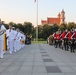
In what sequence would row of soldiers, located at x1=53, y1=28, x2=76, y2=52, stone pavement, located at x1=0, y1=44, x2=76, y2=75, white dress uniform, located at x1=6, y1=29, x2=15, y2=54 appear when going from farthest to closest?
row of soldiers, located at x1=53, y1=28, x2=76, y2=52 < white dress uniform, located at x1=6, y1=29, x2=15, y2=54 < stone pavement, located at x1=0, y1=44, x2=76, y2=75

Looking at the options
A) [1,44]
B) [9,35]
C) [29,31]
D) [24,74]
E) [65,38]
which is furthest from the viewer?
[29,31]

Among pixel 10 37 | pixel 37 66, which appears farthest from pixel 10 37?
pixel 37 66

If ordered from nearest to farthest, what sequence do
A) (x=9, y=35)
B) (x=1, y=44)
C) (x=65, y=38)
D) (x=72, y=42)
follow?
1. (x=1, y=44)
2. (x=9, y=35)
3. (x=72, y=42)
4. (x=65, y=38)

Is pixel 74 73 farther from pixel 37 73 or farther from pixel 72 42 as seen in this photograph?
pixel 72 42

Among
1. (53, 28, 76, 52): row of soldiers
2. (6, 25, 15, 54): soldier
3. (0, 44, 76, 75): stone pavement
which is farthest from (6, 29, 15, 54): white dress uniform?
(0, 44, 76, 75): stone pavement

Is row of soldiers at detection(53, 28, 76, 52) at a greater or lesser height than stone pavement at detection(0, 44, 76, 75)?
greater

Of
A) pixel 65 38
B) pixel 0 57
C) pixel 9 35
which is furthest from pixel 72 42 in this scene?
pixel 0 57

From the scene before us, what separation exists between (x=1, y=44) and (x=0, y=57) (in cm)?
104

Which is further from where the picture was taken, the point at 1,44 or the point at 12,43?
the point at 12,43

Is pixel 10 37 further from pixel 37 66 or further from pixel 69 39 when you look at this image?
pixel 37 66

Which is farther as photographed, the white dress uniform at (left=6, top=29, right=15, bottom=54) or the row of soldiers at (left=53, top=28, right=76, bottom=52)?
the row of soldiers at (left=53, top=28, right=76, bottom=52)

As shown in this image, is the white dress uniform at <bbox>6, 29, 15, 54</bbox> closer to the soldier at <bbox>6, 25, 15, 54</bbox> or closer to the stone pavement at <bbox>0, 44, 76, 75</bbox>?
the soldier at <bbox>6, 25, 15, 54</bbox>

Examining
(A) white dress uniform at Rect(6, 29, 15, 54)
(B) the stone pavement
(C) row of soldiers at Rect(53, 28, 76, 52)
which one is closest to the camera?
(B) the stone pavement

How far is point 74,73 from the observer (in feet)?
35.7
